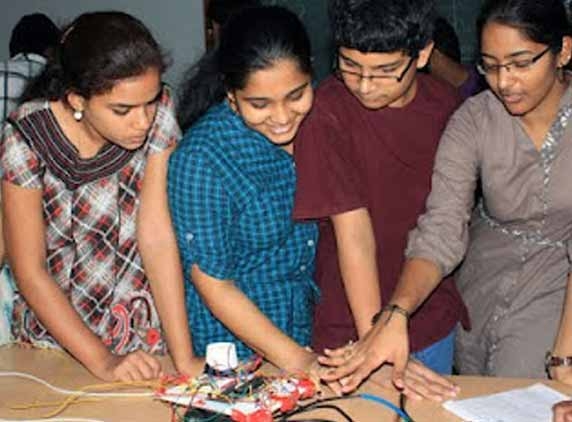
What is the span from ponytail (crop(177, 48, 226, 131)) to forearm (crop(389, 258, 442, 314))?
536 millimetres

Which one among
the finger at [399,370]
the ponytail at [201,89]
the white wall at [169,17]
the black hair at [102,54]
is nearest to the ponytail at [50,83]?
the black hair at [102,54]

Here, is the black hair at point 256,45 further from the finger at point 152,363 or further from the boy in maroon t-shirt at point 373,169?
the finger at point 152,363

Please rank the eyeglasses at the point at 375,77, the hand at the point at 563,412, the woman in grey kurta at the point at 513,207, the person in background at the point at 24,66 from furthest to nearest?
the person in background at the point at 24,66 → the woman in grey kurta at the point at 513,207 → the eyeglasses at the point at 375,77 → the hand at the point at 563,412

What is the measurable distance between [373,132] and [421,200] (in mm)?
197

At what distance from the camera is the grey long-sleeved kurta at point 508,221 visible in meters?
1.87

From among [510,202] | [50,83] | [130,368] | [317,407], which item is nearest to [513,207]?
[510,202]

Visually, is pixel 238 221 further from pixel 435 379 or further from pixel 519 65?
pixel 519 65

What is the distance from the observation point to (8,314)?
1.99m

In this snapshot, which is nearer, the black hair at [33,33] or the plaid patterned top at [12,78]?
the plaid patterned top at [12,78]

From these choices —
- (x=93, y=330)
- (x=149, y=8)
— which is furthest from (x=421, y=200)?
(x=149, y=8)

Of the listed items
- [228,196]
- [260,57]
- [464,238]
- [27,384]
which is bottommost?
[27,384]

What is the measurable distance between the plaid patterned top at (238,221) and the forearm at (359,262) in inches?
3.9

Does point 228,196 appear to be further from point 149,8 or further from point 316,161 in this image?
point 149,8

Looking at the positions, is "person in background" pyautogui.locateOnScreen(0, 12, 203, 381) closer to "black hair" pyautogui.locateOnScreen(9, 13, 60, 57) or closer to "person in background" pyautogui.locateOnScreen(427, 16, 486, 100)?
"person in background" pyautogui.locateOnScreen(427, 16, 486, 100)
